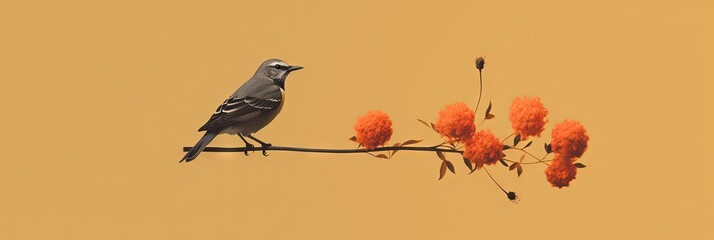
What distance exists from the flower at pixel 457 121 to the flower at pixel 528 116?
1.10 ft

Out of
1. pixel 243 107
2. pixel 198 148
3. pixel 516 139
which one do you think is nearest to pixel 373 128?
pixel 516 139

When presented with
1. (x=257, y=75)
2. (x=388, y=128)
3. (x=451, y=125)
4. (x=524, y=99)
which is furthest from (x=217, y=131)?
(x=524, y=99)

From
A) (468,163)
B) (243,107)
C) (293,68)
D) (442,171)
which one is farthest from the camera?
(293,68)

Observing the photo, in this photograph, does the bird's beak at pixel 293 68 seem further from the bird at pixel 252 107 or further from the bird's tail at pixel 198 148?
the bird's tail at pixel 198 148

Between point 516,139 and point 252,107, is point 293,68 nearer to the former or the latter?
point 252,107

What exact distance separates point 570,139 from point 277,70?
2639mm

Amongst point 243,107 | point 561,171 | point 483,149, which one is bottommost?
point 243,107

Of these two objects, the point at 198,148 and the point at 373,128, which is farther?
the point at 198,148

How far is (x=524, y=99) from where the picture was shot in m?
5.83

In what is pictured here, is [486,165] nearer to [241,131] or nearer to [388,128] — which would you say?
[388,128]

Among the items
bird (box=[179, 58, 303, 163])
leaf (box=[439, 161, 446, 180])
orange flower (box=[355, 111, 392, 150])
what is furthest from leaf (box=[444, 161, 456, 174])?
bird (box=[179, 58, 303, 163])

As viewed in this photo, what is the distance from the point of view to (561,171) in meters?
5.80

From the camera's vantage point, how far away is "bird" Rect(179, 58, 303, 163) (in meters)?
6.22

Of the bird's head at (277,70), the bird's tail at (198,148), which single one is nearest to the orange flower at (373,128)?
the bird's head at (277,70)
